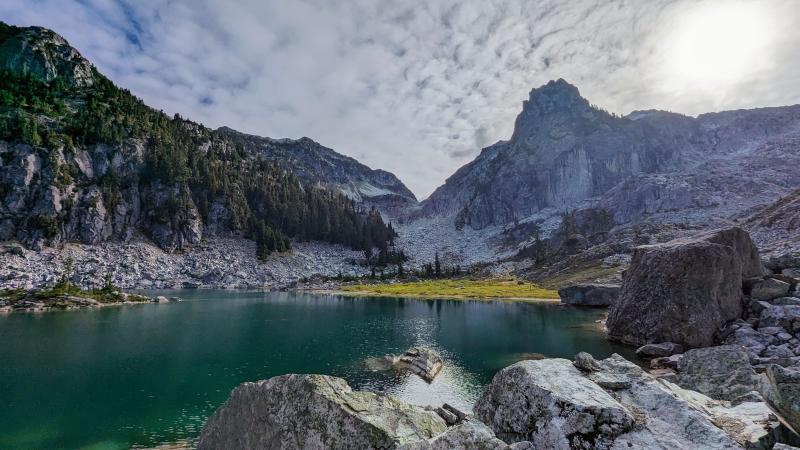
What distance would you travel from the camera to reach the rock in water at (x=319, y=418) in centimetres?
1175

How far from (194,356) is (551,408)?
1849 inches

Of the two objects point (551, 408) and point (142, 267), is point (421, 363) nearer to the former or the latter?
point (551, 408)

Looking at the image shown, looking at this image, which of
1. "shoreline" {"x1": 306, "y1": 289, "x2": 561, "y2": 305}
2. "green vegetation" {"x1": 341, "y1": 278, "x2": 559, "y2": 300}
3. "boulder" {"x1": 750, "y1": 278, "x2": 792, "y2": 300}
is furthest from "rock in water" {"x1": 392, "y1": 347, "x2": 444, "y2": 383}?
"green vegetation" {"x1": 341, "y1": 278, "x2": 559, "y2": 300}

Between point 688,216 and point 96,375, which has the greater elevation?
point 688,216

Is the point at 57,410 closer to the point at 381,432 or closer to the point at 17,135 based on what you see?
the point at 381,432

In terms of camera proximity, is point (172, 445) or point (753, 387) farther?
point (172, 445)

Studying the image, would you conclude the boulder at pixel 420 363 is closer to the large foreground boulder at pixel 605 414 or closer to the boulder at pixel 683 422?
the large foreground boulder at pixel 605 414

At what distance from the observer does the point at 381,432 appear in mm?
11539

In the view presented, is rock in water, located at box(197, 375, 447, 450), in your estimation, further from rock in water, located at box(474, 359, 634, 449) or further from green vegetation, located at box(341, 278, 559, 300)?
green vegetation, located at box(341, 278, 559, 300)

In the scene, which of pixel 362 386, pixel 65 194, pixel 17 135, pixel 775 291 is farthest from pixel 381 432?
pixel 17 135

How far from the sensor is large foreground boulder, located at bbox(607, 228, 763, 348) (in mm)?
44375

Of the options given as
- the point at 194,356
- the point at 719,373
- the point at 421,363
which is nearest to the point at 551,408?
the point at 719,373

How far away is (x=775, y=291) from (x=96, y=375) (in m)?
74.1

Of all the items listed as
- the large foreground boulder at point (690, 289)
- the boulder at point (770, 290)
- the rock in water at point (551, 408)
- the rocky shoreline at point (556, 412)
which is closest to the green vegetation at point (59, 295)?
the rocky shoreline at point (556, 412)
